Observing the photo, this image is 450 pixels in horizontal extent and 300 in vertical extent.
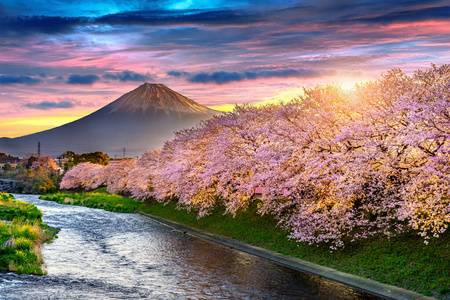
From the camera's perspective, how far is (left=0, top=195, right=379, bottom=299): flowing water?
57.6 feet

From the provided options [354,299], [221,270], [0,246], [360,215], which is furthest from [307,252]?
[0,246]

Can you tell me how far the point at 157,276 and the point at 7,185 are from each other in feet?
373

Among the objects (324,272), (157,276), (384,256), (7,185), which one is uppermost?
(7,185)

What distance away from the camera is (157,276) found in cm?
2109

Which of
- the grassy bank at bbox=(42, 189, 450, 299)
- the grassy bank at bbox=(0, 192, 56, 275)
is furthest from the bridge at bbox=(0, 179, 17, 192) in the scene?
the grassy bank at bbox=(42, 189, 450, 299)

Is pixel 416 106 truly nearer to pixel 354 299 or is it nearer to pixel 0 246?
pixel 354 299

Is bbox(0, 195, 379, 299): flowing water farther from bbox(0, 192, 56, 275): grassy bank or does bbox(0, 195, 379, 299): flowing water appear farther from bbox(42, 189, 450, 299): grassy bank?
bbox(42, 189, 450, 299): grassy bank

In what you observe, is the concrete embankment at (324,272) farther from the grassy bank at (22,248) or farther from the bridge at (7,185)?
the bridge at (7,185)

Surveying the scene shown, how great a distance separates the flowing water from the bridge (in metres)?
94.1

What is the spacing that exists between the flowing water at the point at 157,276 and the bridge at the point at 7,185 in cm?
9411

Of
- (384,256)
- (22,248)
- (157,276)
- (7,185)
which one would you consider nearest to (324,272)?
(384,256)

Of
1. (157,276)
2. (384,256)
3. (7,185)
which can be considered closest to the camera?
(384,256)

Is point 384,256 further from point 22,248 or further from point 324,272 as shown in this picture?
point 22,248

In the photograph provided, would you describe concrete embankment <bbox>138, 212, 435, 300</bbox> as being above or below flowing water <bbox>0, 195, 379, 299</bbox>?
above
